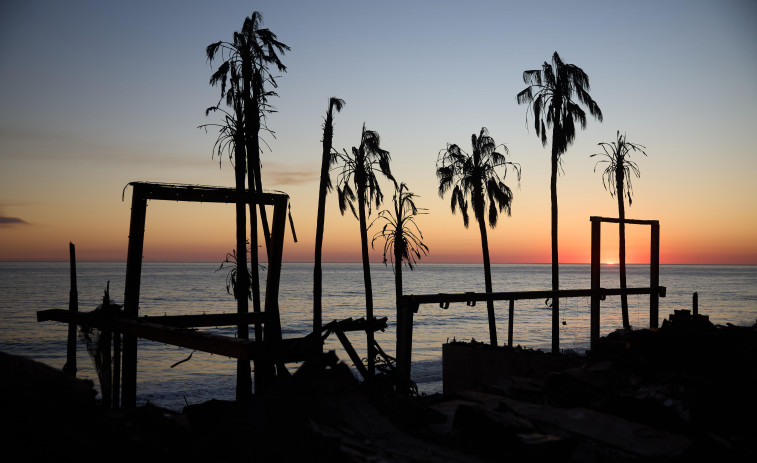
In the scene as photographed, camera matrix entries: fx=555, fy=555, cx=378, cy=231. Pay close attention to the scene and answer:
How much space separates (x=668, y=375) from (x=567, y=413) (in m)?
1.71

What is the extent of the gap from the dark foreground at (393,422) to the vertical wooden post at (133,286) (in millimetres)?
3056

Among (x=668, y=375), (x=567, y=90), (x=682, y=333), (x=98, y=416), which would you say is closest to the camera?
(x=98, y=416)

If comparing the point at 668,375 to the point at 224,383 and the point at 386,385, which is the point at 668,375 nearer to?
the point at 386,385

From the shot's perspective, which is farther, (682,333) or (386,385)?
(682,333)

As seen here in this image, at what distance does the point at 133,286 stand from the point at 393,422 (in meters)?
5.40

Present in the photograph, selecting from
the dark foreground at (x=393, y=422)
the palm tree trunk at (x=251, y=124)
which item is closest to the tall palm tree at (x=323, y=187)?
the palm tree trunk at (x=251, y=124)

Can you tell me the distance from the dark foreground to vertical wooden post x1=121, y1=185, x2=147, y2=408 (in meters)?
3.06

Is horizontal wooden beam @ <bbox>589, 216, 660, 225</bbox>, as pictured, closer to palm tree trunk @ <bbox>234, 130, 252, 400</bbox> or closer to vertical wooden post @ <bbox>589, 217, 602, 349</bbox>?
vertical wooden post @ <bbox>589, 217, 602, 349</bbox>

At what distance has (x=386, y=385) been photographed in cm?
643

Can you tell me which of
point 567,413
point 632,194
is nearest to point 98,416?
point 567,413

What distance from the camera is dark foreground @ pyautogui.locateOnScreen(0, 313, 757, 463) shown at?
16.2ft

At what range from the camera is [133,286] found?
9.11m

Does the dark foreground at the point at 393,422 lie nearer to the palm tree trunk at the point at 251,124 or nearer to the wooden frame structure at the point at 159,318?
the wooden frame structure at the point at 159,318

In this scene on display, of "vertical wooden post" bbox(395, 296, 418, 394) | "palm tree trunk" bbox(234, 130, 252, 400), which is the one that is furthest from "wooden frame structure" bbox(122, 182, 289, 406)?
"palm tree trunk" bbox(234, 130, 252, 400)
